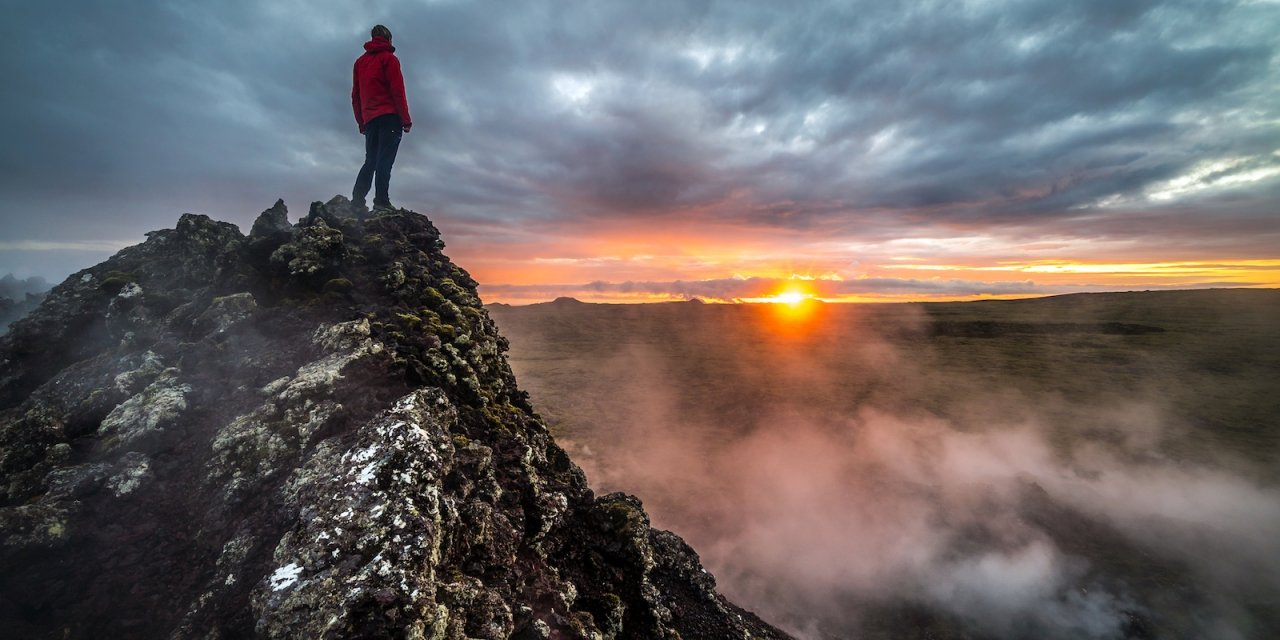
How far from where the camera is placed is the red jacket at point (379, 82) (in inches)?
617

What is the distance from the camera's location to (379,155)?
1700 centimetres

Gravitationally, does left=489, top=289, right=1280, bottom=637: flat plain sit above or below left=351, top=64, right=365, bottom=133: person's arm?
below

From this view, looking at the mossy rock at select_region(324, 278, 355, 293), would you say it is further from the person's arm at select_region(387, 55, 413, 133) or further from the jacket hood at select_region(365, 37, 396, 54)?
the jacket hood at select_region(365, 37, 396, 54)

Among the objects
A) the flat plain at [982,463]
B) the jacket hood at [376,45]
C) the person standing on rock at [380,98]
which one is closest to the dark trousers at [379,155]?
the person standing on rock at [380,98]

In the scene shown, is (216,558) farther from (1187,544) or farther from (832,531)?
(1187,544)

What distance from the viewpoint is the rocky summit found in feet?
22.7

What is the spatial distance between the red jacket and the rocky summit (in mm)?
4676

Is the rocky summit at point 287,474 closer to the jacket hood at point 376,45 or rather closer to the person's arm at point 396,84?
the person's arm at point 396,84

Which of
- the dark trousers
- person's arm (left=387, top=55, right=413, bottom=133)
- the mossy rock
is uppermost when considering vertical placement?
person's arm (left=387, top=55, right=413, bottom=133)

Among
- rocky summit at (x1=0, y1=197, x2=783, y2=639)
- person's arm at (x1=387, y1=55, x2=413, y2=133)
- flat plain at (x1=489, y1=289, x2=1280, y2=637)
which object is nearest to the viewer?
rocky summit at (x1=0, y1=197, x2=783, y2=639)

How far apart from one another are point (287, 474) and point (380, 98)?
13281 millimetres

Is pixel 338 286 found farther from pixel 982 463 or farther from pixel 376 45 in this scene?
pixel 982 463

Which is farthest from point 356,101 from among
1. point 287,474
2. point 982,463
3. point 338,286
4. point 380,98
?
point 982,463

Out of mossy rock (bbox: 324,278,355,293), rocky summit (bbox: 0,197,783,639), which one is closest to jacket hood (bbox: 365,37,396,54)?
rocky summit (bbox: 0,197,783,639)
